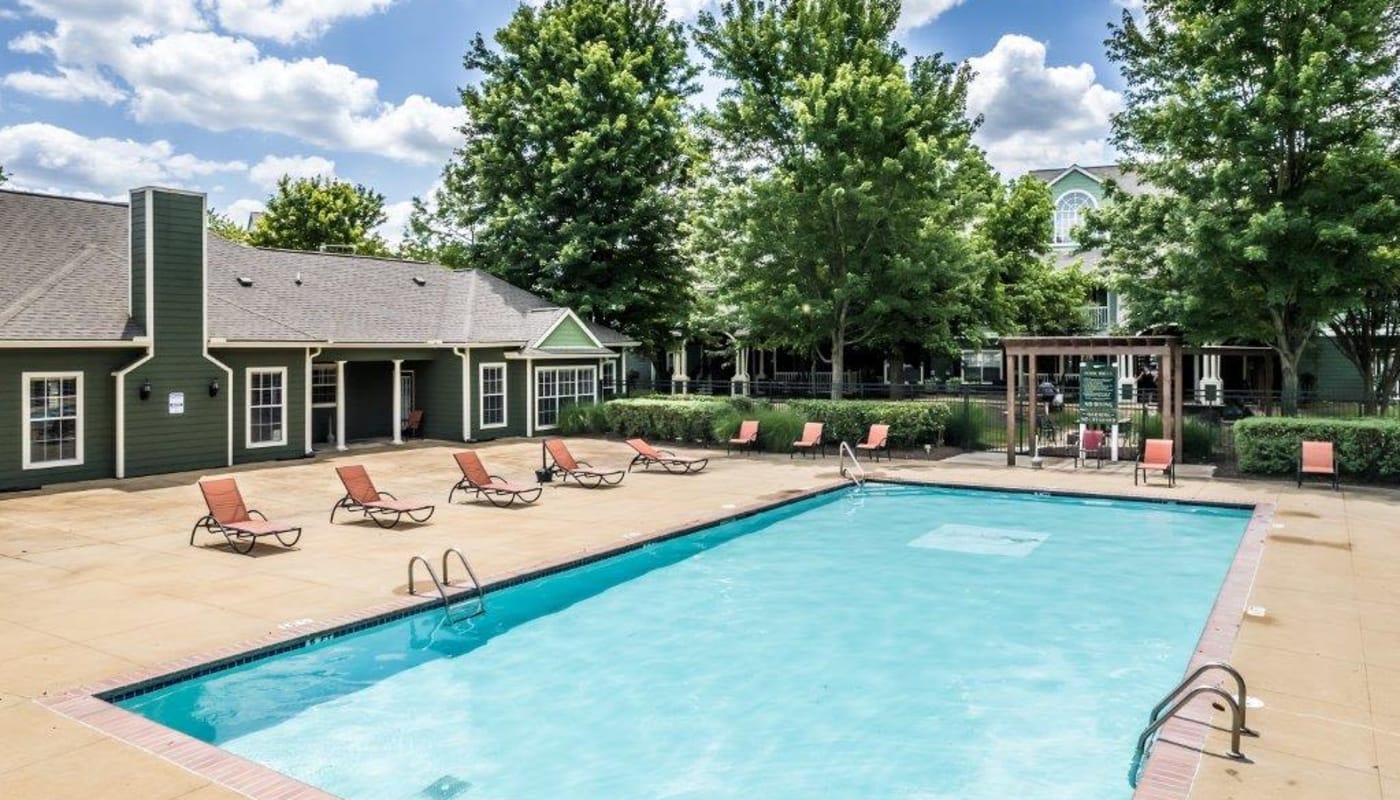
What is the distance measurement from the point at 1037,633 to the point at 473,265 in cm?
3061

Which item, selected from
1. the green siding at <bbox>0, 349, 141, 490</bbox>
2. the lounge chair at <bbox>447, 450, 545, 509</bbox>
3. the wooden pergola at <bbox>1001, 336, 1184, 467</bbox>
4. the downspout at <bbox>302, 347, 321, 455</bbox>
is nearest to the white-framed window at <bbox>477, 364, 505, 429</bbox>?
the downspout at <bbox>302, 347, 321, 455</bbox>

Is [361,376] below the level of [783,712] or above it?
above

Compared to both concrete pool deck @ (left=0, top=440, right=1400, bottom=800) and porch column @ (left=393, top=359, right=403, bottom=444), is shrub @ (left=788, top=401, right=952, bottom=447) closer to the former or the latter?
concrete pool deck @ (left=0, top=440, right=1400, bottom=800)

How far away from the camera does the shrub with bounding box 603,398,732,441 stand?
2536 centimetres

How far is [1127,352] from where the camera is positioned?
21062 millimetres

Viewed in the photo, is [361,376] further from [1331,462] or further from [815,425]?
[1331,462]

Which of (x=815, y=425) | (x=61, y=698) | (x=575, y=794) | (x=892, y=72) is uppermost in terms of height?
(x=892, y=72)

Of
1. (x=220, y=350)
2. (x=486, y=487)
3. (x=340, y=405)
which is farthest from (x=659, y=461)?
(x=220, y=350)

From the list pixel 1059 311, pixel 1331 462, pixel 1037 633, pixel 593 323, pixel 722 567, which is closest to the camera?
pixel 1037 633

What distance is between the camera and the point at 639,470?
20.9 meters

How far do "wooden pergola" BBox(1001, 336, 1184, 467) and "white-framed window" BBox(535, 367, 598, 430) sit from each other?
14.2 meters

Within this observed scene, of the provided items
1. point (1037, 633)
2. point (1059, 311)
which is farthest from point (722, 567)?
point (1059, 311)

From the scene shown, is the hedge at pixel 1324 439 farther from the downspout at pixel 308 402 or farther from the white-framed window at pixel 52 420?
the white-framed window at pixel 52 420

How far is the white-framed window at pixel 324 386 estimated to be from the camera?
24.7 meters
